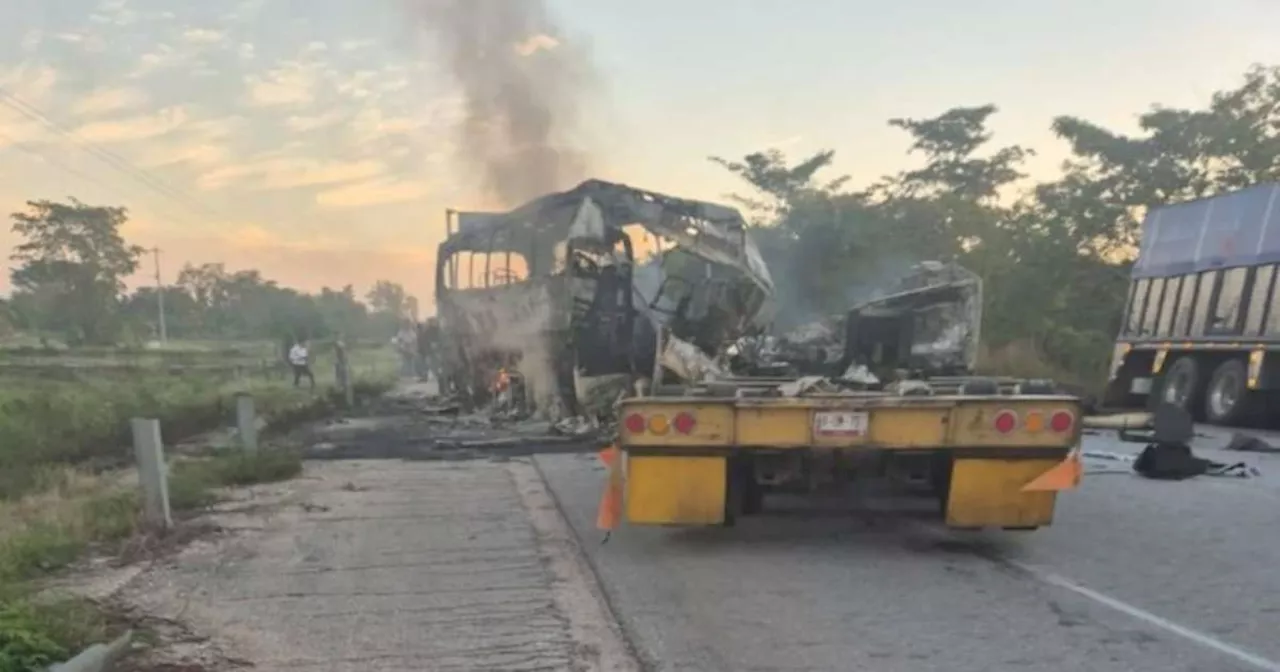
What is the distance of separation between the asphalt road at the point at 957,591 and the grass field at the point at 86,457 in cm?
256

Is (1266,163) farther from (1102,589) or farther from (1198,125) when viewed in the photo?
→ (1102,589)

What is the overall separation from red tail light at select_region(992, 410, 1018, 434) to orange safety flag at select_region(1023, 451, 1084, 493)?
12.7 inches

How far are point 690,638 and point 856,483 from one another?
8.69ft

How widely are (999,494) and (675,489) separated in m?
1.89

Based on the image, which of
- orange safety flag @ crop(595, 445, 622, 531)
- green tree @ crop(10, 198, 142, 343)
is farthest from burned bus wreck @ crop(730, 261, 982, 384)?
green tree @ crop(10, 198, 142, 343)

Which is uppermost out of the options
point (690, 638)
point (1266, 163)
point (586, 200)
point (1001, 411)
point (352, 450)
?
point (1266, 163)

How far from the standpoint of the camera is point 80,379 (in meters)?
19.8

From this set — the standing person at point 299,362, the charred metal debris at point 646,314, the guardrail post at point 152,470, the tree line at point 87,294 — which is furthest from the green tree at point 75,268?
the guardrail post at point 152,470

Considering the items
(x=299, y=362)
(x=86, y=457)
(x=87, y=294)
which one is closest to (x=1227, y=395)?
(x=86, y=457)

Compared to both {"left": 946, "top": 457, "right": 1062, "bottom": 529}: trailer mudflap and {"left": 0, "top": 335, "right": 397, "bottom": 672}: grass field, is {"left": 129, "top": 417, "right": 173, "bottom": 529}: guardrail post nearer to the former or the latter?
{"left": 0, "top": 335, "right": 397, "bottom": 672}: grass field

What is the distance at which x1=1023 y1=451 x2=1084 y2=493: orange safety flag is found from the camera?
653cm

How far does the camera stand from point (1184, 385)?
18.2 m

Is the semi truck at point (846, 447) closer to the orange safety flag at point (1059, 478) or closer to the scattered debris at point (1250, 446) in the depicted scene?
the orange safety flag at point (1059, 478)

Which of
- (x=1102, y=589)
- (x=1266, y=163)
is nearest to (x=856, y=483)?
(x=1102, y=589)
